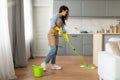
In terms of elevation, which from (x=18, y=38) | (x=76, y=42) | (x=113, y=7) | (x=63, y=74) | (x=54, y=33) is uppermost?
(x=113, y=7)

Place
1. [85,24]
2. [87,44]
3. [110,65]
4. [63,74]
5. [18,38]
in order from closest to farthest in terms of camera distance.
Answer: [110,65] → [63,74] → [18,38] → [87,44] → [85,24]

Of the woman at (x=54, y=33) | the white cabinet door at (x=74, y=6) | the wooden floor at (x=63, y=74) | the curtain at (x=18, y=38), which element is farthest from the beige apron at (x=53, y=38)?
the white cabinet door at (x=74, y=6)

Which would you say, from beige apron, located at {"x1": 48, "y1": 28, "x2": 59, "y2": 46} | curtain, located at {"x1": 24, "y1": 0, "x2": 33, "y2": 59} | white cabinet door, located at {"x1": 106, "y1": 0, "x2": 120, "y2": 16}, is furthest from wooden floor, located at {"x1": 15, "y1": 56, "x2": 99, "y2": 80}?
white cabinet door, located at {"x1": 106, "y1": 0, "x2": 120, "y2": 16}

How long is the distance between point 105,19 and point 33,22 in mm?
2407

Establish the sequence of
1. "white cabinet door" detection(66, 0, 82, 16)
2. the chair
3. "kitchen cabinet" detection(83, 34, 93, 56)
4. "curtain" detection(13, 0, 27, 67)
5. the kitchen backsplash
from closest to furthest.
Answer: the chair → "curtain" detection(13, 0, 27, 67) → "kitchen cabinet" detection(83, 34, 93, 56) → "white cabinet door" detection(66, 0, 82, 16) → the kitchen backsplash

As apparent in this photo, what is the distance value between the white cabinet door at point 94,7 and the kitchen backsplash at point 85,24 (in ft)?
1.28

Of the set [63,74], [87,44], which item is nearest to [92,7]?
[87,44]

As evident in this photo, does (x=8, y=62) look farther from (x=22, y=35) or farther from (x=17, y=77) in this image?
(x=22, y=35)

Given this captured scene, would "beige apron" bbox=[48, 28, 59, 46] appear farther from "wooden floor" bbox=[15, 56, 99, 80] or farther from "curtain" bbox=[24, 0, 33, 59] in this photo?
"curtain" bbox=[24, 0, 33, 59]

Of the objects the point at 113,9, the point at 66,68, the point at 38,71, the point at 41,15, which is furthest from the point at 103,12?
the point at 38,71

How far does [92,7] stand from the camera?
7328 millimetres

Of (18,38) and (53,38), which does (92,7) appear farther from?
(18,38)

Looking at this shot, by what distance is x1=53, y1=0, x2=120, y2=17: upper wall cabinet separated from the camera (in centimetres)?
730

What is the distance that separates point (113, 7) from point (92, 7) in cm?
67
